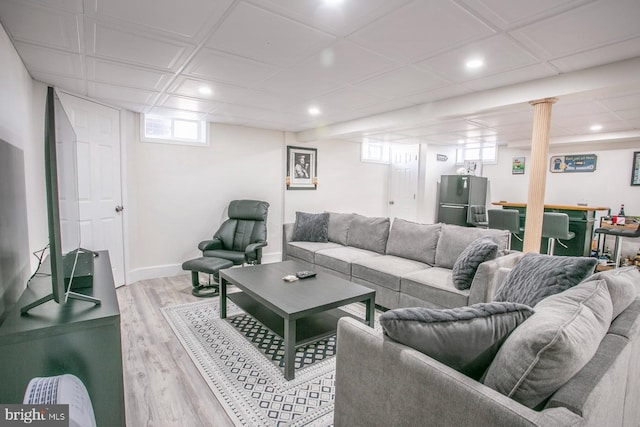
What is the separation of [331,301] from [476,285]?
1156 mm

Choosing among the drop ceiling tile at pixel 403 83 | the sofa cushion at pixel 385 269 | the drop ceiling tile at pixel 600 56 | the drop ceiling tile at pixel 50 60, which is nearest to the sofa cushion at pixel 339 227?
the sofa cushion at pixel 385 269

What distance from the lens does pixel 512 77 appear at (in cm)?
266

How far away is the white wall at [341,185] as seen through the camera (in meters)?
5.62

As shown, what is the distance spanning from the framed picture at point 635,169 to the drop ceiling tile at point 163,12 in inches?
275

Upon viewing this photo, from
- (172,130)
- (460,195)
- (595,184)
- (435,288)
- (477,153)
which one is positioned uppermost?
(477,153)

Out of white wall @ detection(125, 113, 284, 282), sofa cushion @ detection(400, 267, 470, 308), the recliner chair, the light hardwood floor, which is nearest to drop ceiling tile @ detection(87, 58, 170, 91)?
white wall @ detection(125, 113, 284, 282)

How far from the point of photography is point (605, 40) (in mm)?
1982

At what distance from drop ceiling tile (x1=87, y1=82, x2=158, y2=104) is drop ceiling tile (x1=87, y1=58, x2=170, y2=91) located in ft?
0.51

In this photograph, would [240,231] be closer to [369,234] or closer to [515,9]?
[369,234]

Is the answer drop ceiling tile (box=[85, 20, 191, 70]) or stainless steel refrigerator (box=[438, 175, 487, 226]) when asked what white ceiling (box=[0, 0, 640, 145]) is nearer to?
drop ceiling tile (box=[85, 20, 191, 70])

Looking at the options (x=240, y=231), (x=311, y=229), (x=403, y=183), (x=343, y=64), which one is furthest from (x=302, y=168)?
(x=343, y=64)

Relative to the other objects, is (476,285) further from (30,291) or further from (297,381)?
(30,291)

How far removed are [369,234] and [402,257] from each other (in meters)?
0.58

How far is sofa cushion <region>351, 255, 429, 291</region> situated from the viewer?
10.2 feet
